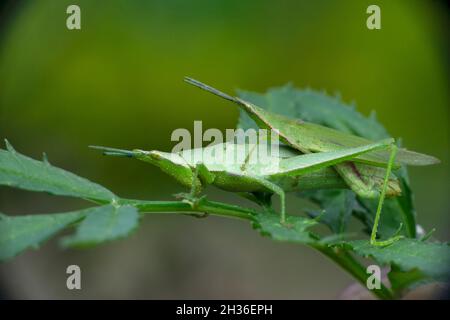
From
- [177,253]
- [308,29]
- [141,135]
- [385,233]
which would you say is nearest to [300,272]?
[177,253]

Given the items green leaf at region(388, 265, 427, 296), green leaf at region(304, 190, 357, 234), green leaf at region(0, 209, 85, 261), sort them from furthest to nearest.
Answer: green leaf at region(304, 190, 357, 234), green leaf at region(388, 265, 427, 296), green leaf at region(0, 209, 85, 261)

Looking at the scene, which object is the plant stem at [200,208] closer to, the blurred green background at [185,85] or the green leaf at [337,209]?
the green leaf at [337,209]

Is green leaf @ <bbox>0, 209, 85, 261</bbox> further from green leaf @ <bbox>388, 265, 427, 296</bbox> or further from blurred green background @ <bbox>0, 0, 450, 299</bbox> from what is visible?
blurred green background @ <bbox>0, 0, 450, 299</bbox>

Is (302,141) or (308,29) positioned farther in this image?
(308,29)

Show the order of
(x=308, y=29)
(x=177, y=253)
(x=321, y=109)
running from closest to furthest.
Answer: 1. (x=321, y=109)
2. (x=177, y=253)
3. (x=308, y=29)

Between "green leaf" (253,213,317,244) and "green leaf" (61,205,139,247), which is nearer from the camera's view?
"green leaf" (61,205,139,247)

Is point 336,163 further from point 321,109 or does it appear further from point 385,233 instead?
point 321,109

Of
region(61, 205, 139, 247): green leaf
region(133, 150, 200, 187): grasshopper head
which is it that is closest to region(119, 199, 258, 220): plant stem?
region(61, 205, 139, 247): green leaf
